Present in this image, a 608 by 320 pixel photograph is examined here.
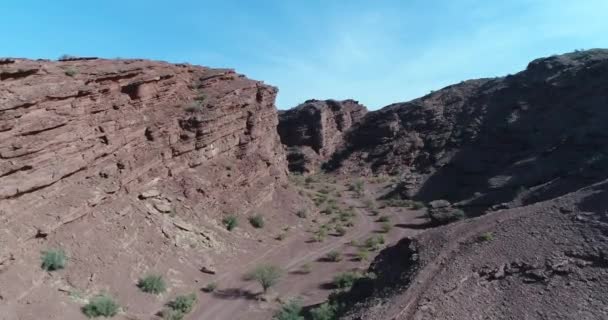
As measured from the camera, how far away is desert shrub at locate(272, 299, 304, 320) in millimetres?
13108

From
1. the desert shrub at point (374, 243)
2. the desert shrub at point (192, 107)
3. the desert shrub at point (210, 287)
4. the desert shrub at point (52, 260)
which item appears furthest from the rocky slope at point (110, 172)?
the desert shrub at point (374, 243)

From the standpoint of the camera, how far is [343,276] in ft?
54.7

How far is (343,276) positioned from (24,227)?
9930 mm

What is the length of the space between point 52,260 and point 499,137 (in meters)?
33.9

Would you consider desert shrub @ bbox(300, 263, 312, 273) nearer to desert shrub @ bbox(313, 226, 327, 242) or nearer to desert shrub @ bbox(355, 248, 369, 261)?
desert shrub @ bbox(355, 248, 369, 261)

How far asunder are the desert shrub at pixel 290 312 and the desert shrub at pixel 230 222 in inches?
269

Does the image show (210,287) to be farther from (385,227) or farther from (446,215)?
(446,215)

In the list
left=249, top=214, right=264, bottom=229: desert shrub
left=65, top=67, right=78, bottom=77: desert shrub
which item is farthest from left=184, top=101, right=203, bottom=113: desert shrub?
left=65, top=67, right=78, bottom=77: desert shrub

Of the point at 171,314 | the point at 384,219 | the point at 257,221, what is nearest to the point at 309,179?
the point at 384,219

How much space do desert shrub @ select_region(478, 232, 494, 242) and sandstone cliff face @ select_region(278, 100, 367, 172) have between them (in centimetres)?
3775

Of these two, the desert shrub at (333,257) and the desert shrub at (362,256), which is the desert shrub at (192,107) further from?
the desert shrub at (362,256)

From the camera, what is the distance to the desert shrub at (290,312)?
1311cm

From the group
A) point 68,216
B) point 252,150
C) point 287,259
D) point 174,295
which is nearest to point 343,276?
point 287,259

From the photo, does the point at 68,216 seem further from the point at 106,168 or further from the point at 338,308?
the point at 338,308
